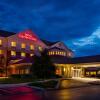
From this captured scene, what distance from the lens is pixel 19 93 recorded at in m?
Answer: 7.38

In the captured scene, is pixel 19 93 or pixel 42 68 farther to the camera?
pixel 42 68

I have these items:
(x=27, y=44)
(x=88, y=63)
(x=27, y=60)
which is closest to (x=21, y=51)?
(x=27, y=44)

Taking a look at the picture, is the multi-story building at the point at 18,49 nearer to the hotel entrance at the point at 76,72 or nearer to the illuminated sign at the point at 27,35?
the illuminated sign at the point at 27,35

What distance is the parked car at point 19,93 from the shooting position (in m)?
7.24

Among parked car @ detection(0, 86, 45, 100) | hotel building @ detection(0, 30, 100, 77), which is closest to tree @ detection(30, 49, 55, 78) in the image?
hotel building @ detection(0, 30, 100, 77)

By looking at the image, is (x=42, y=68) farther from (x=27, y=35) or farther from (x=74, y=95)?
(x=27, y=35)

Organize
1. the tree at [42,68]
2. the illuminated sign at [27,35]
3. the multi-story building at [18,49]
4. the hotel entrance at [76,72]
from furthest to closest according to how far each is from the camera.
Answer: the illuminated sign at [27,35]
the multi-story building at [18,49]
the hotel entrance at [76,72]
the tree at [42,68]

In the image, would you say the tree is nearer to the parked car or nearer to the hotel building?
the hotel building

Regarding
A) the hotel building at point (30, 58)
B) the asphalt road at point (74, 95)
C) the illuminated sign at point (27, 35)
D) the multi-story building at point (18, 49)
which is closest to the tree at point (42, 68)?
the hotel building at point (30, 58)

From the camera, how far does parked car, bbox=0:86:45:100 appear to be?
7238 millimetres

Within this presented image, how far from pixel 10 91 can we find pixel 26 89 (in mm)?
670

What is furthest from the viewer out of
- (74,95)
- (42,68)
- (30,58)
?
(30,58)

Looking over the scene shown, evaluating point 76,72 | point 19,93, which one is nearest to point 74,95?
point 19,93

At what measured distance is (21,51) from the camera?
74.1 meters
